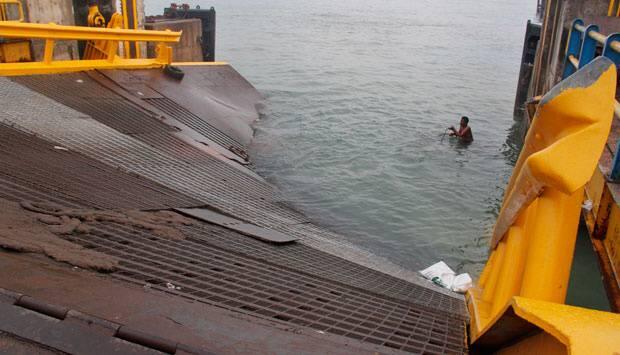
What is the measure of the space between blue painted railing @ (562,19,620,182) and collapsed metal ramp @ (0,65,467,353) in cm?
199

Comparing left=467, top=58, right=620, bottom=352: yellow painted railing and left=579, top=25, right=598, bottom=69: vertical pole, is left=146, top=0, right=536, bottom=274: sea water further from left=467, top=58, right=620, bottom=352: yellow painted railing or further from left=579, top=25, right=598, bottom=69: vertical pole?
left=467, top=58, right=620, bottom=352: yellow painted railing

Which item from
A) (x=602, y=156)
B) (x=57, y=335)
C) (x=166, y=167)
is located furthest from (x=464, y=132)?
(x=57, y=335)

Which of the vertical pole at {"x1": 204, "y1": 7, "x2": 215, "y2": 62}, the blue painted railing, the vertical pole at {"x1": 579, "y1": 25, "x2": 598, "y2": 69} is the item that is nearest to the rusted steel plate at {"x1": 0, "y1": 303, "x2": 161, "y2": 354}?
the blue painted railing

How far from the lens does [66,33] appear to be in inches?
336

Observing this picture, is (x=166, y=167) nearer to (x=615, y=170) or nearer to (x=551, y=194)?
(x=551, y=194)

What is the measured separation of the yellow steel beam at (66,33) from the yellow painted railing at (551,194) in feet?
Result: 23.3

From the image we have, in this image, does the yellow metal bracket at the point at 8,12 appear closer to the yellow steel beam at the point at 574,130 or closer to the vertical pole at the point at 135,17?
the vertical pole at the point at 135,17

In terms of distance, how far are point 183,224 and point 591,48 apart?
6062mm

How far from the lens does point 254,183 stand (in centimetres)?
910

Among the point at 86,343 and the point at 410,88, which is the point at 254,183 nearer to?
the point at 86,343

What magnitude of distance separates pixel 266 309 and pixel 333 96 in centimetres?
1863

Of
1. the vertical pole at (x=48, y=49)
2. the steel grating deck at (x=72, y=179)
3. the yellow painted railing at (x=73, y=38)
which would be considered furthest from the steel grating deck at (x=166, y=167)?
the vertical pole at (x=48, y=49)

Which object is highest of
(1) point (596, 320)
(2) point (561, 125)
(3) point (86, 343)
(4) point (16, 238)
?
(2) point (561, 125)

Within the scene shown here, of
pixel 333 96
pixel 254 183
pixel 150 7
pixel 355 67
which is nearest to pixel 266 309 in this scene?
pixel 254 183
